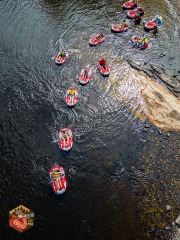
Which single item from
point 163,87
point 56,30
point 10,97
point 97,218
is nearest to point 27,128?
point 10,97

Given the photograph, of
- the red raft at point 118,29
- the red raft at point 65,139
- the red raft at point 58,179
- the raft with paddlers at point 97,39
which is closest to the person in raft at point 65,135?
the red raft at point 65,139

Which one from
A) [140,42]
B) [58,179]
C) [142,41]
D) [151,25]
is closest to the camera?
[58,179]

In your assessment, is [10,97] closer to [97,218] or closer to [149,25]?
[97,218]

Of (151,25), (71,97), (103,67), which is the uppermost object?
(151,25)

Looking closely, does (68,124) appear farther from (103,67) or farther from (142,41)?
(142,41)

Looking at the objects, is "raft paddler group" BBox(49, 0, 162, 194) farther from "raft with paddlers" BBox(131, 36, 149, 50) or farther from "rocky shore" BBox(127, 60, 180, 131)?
"rocky shore" BBox(127, 60, 180, 131)

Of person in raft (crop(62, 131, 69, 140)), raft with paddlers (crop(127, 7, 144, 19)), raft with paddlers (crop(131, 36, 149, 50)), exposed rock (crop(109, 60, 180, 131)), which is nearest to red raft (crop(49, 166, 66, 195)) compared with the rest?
person in raft (crop(62, 131, 69, 140))

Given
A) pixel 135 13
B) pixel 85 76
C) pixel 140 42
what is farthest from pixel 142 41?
pixel 85 76
